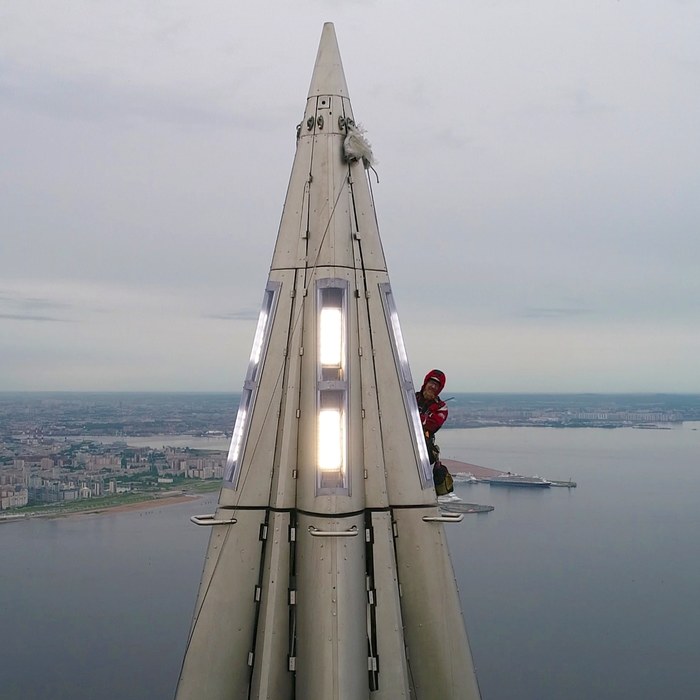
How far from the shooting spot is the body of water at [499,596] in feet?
48.3

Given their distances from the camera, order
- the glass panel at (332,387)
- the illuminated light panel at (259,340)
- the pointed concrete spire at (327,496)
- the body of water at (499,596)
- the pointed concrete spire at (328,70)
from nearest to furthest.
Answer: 1. the pointed concrete spire at (327,496)
2. the glass panel at (332,387)
3. the illuminated light panel at (259,340)
4. the pointed concrete spire at (328,70)
5. the body of water at (499,596)

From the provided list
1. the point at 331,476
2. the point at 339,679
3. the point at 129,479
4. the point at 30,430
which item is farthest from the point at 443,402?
the point at 30,430

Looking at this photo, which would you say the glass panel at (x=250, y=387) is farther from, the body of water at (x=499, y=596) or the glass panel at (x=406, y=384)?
the body of water at (x=499, y=596)

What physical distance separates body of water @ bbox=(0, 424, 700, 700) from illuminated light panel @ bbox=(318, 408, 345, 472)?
11.9 metres

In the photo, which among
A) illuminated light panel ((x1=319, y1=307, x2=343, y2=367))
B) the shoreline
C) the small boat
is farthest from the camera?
the small boat

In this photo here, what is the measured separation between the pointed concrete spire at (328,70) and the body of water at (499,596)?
13.4m

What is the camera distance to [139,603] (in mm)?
18453

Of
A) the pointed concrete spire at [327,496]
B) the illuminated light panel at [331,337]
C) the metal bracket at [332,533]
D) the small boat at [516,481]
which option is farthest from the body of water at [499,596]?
the illuminated light panel at [331,337]

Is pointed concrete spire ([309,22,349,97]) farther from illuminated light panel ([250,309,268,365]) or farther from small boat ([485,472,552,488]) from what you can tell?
small boat ([485,472,552,488])

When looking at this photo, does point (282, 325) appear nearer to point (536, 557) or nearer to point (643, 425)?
point (536, 557)

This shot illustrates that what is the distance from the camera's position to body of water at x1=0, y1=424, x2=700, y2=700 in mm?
14727

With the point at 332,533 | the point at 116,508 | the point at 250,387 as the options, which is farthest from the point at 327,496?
the point at 116,508

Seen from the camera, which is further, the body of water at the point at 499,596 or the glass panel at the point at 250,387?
the body of water at the point at 499,596

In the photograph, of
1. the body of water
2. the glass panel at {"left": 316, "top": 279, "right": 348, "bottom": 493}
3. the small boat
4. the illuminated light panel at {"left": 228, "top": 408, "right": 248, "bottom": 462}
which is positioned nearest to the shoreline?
the body of water
